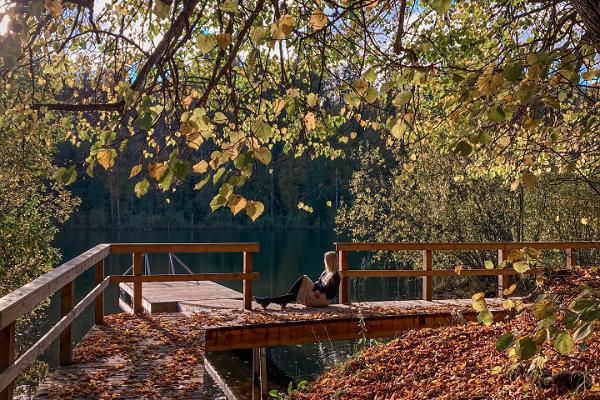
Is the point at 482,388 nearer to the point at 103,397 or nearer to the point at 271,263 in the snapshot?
the point at 103,397

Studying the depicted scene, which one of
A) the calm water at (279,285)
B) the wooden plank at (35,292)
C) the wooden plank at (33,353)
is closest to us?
the wooden plank at (35,292)

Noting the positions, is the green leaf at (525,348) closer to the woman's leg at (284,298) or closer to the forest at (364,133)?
the forest at (364,133)

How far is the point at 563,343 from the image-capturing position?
2.36 meters

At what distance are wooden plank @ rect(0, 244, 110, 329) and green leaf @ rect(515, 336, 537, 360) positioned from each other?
267 cm

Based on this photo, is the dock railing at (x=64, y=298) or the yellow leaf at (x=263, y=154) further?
the dock railing at (x=64, y=298)

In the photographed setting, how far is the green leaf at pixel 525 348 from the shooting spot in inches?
94.3

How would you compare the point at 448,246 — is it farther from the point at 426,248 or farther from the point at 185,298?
the point at 185,298

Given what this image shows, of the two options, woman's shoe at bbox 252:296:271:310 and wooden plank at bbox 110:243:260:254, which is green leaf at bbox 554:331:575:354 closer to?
wooden plank at bbox 110:243:260:254

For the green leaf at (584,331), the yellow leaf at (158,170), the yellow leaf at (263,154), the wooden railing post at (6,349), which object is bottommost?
the wooden railing post at (6,349)

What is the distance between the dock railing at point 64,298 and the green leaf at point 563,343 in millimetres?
2810

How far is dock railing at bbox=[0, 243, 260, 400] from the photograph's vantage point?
3820 millimetres

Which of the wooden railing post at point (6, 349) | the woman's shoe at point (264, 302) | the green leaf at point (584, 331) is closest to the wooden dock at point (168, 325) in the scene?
the wooden railing post at point (6, 349)

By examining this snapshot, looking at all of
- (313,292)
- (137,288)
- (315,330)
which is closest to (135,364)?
(315,330)

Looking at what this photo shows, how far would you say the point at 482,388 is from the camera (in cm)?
454
